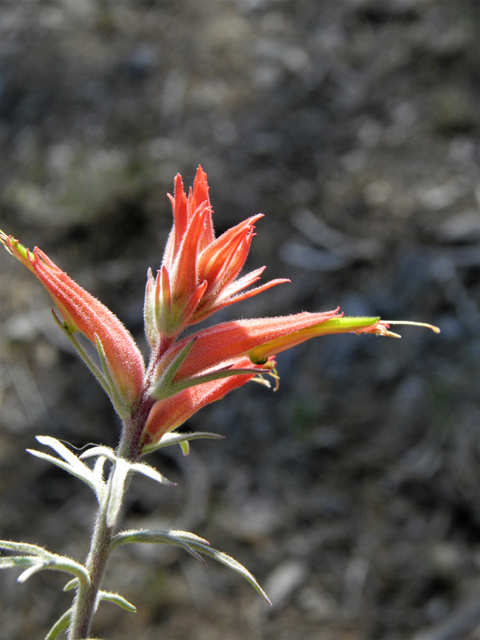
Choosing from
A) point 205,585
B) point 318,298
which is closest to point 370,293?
point 318,298

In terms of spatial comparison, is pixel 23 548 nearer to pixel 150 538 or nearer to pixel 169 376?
pixel 150 538

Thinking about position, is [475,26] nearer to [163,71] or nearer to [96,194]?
[163,71]

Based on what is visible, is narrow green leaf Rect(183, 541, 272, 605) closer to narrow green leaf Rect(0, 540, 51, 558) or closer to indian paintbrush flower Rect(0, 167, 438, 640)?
indian paintbrush flower Rect(0, 167, 438, 640)

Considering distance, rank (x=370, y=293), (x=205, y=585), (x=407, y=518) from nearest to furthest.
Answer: (x=205, y=585), (x=407, y=518), (x=370, y=293)

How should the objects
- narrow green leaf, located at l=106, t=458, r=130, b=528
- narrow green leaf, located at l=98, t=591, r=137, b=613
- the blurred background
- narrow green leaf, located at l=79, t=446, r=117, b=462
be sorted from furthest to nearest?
the blurred background
narrow green leaf, located at l=98, t=591, r=137, b=613
narrow green leaf, located at l=79, t=446, r=117, b=462
narrow green leaf, located at l=106, t=458, r=130, b=528

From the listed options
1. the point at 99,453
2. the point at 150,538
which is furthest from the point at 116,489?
the point at 150,538

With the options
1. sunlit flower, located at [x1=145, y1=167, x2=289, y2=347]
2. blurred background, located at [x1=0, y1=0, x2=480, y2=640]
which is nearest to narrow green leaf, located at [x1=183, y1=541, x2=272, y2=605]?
sunlit flower, located at [x1=145, y1=167, x2=289, y2=347]
